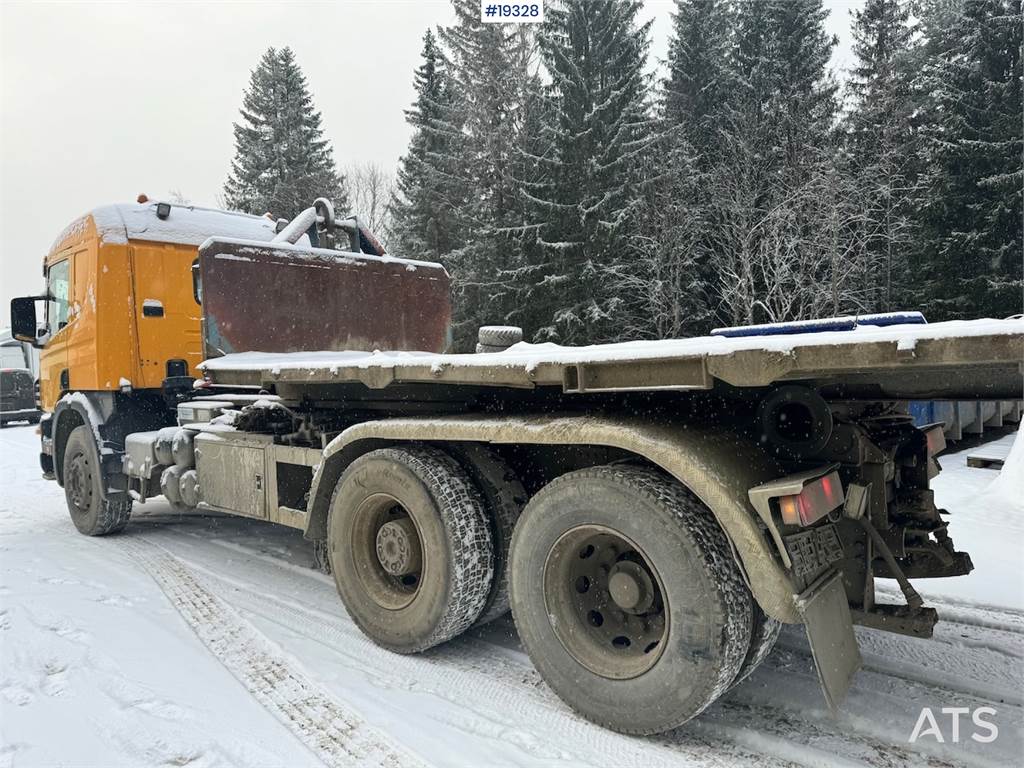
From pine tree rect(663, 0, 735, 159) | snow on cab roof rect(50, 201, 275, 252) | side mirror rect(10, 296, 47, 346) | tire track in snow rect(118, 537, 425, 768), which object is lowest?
tire track in snow rect(118, 537, 425, 768)

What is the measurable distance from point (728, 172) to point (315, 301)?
710 inches

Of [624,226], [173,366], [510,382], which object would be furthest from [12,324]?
[624,226]

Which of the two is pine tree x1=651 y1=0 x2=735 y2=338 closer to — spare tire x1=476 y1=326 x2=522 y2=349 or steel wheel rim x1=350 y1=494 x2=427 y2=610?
spare tire x1=476 y1=326 x2=522 y2=349

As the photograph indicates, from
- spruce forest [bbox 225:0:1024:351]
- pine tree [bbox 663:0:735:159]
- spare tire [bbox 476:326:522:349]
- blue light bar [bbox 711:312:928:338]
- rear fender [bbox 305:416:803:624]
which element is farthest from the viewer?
pine tree [bbox 663:0:735:159]

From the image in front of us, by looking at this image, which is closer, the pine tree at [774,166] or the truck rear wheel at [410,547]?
the truck rear wheel at [410,547]

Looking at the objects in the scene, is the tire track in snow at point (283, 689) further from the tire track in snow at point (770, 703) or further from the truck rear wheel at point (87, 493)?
the truck rear wheel at point (87, 493)

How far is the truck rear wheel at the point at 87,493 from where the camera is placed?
20.5ft

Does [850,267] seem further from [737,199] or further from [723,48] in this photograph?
[723,48]

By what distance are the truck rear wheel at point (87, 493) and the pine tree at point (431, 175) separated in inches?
754

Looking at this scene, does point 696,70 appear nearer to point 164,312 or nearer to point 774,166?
point 774,166

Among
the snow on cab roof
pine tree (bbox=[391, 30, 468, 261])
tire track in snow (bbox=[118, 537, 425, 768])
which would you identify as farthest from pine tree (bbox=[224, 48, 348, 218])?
tire track in snow (bbox=[118, 537, 425, 768])

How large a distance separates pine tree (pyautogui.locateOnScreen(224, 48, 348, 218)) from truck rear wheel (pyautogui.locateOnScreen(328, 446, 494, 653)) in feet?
99.7

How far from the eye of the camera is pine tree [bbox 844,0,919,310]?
20.3m

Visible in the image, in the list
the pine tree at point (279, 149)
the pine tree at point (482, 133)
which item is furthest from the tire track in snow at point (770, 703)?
the pine tree at point (279, 149)
